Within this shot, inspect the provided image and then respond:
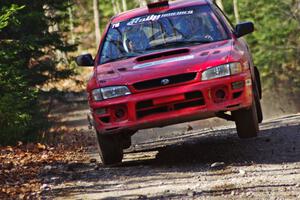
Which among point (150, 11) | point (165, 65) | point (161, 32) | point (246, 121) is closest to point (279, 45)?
point (150, 11)

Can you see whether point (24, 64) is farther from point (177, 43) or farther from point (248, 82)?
point (248, 82)

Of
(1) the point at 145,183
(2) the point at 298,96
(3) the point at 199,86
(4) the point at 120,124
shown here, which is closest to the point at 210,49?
(3) the point at 199,86

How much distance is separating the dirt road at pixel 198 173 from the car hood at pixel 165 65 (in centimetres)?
120

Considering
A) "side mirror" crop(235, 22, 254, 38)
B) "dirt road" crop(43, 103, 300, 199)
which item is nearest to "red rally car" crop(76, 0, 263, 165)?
"side mirror" crop(235, 22, 254, 38)

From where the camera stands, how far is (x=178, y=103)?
Result: 8.02 meters

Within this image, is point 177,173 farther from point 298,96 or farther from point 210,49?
point 298,96

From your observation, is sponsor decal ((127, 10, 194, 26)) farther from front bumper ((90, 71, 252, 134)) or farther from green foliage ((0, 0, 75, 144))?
green foliage ((0, 0, 75, 144))

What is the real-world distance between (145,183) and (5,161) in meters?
3.15

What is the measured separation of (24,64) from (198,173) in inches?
394

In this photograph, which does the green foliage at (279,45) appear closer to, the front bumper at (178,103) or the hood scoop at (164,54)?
the hood scoop at (164,54)

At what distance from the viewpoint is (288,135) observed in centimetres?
1023

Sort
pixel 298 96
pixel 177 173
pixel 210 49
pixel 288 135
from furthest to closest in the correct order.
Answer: pixel 298 96, pixel 288 135, pixel 210 49, pixel 177 173

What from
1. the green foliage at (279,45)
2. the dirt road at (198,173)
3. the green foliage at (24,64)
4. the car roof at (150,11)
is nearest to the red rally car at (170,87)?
the dirt road at (198,173)

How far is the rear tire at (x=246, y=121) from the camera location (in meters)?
8.39
